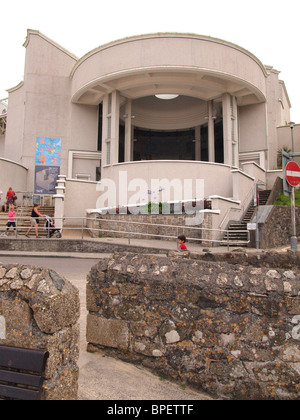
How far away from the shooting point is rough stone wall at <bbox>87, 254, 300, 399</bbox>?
2713mm

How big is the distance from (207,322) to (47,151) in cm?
2218

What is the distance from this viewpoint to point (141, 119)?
26.4 metres

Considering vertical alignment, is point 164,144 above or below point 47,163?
above

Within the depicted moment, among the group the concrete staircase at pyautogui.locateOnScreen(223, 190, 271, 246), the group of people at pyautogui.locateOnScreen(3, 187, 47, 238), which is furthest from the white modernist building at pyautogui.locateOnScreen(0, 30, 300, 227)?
the group of people at pyautogui.locateOnScreen(3, 187, 47, 238)

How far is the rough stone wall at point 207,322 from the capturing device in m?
2.71

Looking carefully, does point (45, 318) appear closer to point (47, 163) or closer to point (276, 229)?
point (276, 229)

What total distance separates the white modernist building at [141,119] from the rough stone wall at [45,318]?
12.0 metres

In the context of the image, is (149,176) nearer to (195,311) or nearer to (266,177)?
(266,177)

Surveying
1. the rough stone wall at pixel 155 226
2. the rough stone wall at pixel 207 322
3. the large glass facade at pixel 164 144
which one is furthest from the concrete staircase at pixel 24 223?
the large glass facade at pixel 164 144

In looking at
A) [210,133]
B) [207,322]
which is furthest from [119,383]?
[210,133]

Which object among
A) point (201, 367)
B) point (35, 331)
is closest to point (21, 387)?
point (35, 331)

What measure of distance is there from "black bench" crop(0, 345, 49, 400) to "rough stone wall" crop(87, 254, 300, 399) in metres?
1.28

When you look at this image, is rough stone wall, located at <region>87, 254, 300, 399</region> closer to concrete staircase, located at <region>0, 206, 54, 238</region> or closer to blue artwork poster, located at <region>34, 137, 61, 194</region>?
concrete staircase, located at <region>0, 206, 54, 238</region>

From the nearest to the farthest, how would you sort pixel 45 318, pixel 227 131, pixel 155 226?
pixel 45 318 < pixel 155 226 < pixel 227 131
